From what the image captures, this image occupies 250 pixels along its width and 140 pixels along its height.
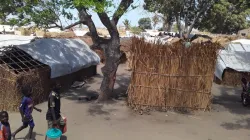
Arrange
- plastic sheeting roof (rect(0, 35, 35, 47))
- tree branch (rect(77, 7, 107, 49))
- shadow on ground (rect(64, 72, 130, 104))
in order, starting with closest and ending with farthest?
tree branch (rect(77, 7, 107, 49)) → shadow on ground (rect(64, 72, 130, 104)) → plastic sheeting roof (rect(0, 35, 35, 47))

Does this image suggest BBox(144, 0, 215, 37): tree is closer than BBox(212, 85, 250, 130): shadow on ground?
No

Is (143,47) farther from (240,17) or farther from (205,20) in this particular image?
(240,17)

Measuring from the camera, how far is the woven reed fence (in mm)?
10398

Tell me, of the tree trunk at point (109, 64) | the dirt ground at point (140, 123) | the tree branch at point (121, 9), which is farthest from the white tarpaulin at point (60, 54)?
the tree branch at point (121, 9)

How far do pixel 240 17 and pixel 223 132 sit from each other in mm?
38467

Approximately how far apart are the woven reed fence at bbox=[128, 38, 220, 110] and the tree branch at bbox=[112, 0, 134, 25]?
1.05 m

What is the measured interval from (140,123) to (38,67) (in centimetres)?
434

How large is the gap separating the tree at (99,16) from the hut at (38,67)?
5.75ft

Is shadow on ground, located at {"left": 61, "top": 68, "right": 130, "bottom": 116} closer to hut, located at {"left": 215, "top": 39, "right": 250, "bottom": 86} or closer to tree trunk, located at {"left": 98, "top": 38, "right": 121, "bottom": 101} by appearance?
tree trunk, located at {"left": 98, "top": 38, "right": 121, "bottom": 101}

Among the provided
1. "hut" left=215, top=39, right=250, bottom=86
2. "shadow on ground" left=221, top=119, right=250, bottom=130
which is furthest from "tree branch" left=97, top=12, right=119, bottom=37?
"hut" left=215, top=39, right=250, bottom=86

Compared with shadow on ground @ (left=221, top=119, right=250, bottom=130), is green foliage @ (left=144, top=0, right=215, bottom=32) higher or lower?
higher

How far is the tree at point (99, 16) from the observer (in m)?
8.49

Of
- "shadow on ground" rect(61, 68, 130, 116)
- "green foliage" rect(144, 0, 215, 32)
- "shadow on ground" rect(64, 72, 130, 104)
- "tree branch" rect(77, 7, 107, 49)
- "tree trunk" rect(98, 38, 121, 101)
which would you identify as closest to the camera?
"shadow on ground" rect(61, 68, 130, 116)

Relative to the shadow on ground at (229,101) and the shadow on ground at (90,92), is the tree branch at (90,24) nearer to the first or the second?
the shadow on ground at (90,92)
